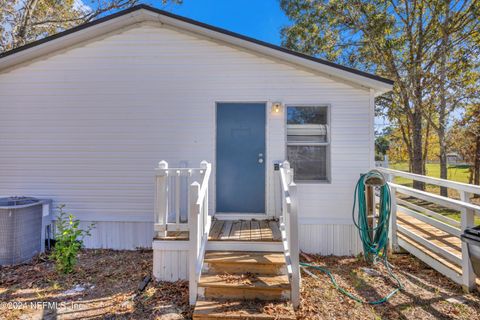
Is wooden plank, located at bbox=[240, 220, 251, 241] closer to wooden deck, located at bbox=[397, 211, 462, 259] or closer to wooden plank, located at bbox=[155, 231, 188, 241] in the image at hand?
wooden plank, located at bbox=[155, 231, 188, 241]

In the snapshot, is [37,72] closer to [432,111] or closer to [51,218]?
[51,218]

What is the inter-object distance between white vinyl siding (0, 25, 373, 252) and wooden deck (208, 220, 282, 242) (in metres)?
0.55

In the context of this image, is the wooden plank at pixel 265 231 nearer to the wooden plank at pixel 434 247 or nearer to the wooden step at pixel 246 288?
the wooden step at pixel 246 288

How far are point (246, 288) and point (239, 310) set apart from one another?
25 centimetres

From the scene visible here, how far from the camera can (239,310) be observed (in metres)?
2.69

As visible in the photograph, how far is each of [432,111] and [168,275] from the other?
10828 mm

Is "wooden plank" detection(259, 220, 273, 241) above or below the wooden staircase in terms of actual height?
above

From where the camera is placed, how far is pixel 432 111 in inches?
384

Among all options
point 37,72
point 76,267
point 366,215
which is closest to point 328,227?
point 366,215

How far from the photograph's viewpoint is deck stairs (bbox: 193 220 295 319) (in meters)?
2.67

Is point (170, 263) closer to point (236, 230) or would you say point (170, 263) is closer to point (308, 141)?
point (236, 230)

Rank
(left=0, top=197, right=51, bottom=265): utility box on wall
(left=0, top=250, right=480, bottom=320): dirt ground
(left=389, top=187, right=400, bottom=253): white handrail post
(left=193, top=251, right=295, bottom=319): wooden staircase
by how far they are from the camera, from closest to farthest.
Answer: (left=193, top=251, right=295, bottom=319): wooden staircase, (left=0, top=250, right=480, bottom=320): dirt ground, (left=0, top=197, right=51, bottom=265): utility box on wall, (left=389, top=187, right=400, bottom=253): white handrail post

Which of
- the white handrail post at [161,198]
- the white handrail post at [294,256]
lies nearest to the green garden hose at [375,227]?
the white handrail post at [294,256]

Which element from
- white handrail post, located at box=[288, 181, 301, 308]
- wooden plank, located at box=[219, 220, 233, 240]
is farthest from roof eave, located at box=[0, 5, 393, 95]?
wooden plank, located at box=[219, 220, 233, 240]
